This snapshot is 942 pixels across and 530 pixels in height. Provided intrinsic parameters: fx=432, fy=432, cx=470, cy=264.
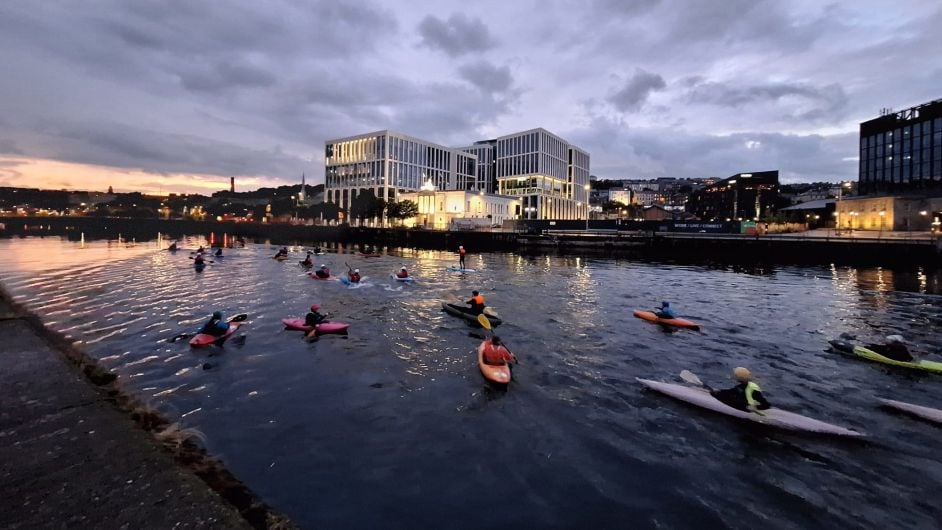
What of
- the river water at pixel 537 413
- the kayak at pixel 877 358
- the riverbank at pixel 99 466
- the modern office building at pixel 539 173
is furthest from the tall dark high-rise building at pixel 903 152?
the riverbank at pixel 99 466

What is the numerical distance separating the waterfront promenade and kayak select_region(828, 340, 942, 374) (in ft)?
64.1

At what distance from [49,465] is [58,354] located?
8.29 m

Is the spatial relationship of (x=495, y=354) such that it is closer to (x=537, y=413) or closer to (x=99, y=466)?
(x=537, y=413)

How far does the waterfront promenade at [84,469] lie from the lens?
6062 millimetres

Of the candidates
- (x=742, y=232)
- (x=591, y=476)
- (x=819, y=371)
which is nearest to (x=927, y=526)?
(x=591, y=476)

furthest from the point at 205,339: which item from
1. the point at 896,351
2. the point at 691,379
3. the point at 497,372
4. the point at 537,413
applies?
the point at 896,351

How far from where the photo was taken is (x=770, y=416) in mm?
10570

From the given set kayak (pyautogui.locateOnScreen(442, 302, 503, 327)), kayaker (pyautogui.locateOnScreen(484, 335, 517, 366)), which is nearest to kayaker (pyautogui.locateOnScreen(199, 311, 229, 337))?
kayak (pyautogui.locateOnScreen(442, 302, 503, 327))

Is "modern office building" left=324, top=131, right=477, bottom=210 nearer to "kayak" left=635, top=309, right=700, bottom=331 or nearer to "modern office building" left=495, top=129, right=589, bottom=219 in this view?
"modern office building" left=495, top=129, right=589, bottom=219

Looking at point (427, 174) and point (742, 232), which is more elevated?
point (427, 174)

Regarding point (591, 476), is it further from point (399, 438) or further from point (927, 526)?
point (927, 526)

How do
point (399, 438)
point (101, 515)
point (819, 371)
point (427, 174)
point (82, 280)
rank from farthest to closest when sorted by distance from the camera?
point (427, 174) < point (82, 280) < point (819, 371) < point (399, 438) < point (101, 515)

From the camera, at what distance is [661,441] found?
10.2 m

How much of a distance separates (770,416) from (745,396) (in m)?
0.65
